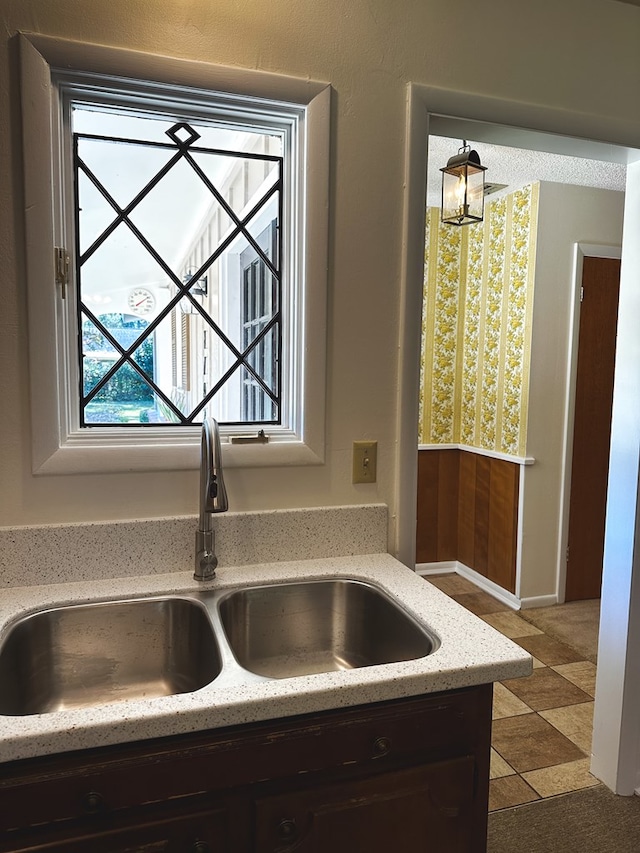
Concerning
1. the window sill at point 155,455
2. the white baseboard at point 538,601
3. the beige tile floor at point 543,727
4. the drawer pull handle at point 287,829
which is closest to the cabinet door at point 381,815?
the drawer pull handle at point 287,829

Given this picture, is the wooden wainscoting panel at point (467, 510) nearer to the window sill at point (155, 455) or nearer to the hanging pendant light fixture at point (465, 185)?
the hanging pendant light fixture at point (465, 185)

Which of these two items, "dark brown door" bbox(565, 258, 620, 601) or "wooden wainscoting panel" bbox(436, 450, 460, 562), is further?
"wooden wainscoting panel" bbox(436, 450, 460, 562)

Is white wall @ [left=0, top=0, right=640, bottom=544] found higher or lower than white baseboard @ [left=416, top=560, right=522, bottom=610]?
higher

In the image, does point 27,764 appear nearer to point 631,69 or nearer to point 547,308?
point 631,69

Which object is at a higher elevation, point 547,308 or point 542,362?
point 547,308

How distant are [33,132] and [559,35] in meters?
1.44

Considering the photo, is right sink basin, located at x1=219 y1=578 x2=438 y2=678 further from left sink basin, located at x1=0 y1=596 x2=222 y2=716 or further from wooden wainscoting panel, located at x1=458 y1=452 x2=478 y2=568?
wooden wainscoting panel, located at x1=458 y1=452 x2=478 y2=568

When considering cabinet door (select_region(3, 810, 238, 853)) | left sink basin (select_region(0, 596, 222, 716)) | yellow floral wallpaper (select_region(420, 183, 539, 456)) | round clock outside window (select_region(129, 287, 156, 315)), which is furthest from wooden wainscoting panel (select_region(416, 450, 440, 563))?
cabinet door (select_region(3, 810, 238, 853))

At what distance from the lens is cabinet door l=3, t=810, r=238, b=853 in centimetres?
95

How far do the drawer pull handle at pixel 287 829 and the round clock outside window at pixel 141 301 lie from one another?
1183mm

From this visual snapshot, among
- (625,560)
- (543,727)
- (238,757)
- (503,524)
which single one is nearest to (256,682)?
(238,757)

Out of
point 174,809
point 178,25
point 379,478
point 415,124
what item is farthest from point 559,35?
point 174,809

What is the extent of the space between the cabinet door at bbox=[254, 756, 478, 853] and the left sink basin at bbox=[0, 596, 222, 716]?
12.3 inches

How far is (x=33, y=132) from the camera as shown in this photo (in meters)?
1.34
